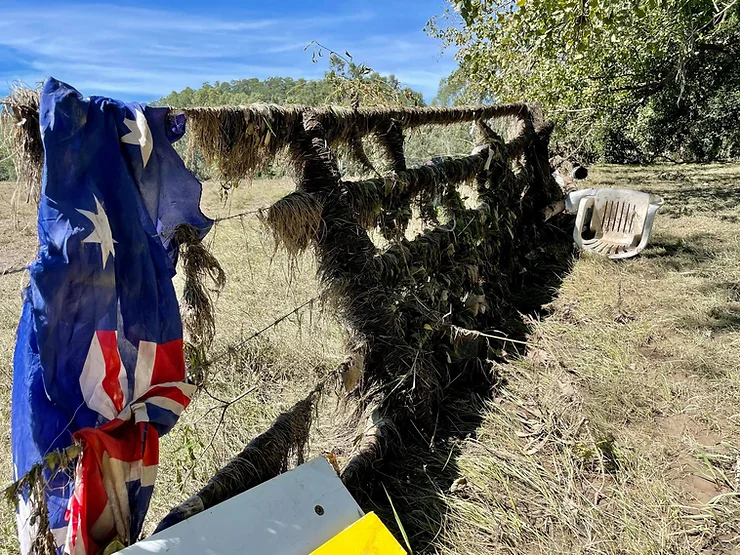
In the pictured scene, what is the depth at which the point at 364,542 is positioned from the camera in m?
1.57

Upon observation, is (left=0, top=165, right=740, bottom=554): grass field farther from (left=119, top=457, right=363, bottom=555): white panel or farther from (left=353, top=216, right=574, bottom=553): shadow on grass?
(left=119, top=457, right=363, bottom=555): white panel

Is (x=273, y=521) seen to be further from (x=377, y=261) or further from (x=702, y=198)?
(x=702, y=198)

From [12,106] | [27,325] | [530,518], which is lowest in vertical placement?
[530,518]

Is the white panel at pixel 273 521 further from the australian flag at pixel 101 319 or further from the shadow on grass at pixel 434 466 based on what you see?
the shadow on grass at pixel 434 466

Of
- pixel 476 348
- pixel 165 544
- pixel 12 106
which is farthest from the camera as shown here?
pixel 476 348

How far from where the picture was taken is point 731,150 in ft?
42.8

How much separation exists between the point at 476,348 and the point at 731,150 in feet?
45.1

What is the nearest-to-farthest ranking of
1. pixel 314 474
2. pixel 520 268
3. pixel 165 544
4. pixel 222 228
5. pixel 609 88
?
pixel 165 544 < pixel 314 474 < pixel 520 268 < pixel 222 228 < pixel 609 88

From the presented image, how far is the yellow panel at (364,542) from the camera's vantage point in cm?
154

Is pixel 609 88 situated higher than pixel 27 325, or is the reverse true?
pixel 609 88

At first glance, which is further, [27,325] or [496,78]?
[496,78]

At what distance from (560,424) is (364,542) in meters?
1.38

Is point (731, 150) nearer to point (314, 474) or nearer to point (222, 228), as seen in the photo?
point (222, 228)

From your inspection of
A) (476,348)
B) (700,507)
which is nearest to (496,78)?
(476,348)
